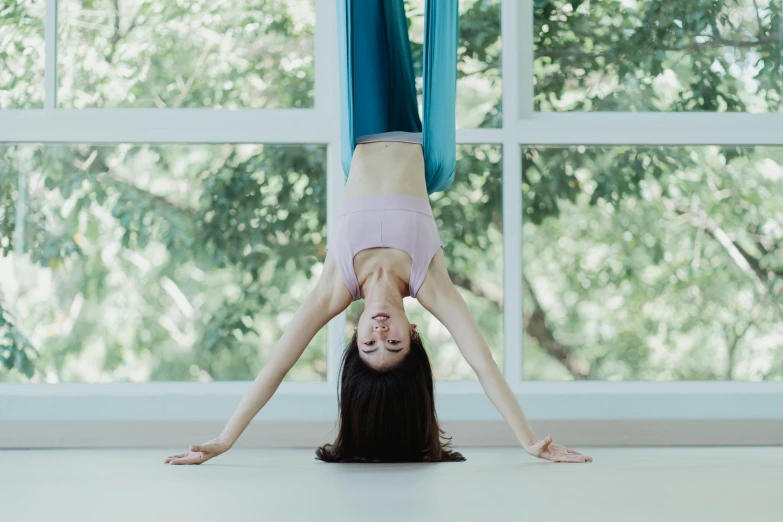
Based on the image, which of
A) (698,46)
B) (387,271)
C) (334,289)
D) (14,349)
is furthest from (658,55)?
(14,349)

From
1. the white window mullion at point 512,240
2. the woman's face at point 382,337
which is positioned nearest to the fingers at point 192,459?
the woman's face at point 382,337

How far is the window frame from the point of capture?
3244 mm

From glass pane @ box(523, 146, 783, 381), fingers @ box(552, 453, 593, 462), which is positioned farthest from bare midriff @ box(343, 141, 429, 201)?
fingers @ box(552, 453, 593, 462)

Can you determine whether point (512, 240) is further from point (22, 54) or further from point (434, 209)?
point (22, 54)

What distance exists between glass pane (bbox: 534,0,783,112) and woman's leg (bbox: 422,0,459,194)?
88 cm

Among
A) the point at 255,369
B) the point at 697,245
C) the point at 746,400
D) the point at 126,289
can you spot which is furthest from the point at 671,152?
the point at 126,289

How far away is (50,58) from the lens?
3.33m

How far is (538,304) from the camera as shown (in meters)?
3.44

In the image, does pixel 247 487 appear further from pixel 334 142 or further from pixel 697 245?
pixel 697 245

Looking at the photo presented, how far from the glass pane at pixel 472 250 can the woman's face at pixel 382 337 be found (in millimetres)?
841

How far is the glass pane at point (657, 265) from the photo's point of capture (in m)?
3.44

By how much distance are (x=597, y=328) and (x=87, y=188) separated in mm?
2169

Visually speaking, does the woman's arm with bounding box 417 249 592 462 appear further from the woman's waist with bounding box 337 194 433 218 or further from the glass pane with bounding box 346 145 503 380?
the glass pane with bounding box 346 145 503 380

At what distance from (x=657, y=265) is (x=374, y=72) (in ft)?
4.94
